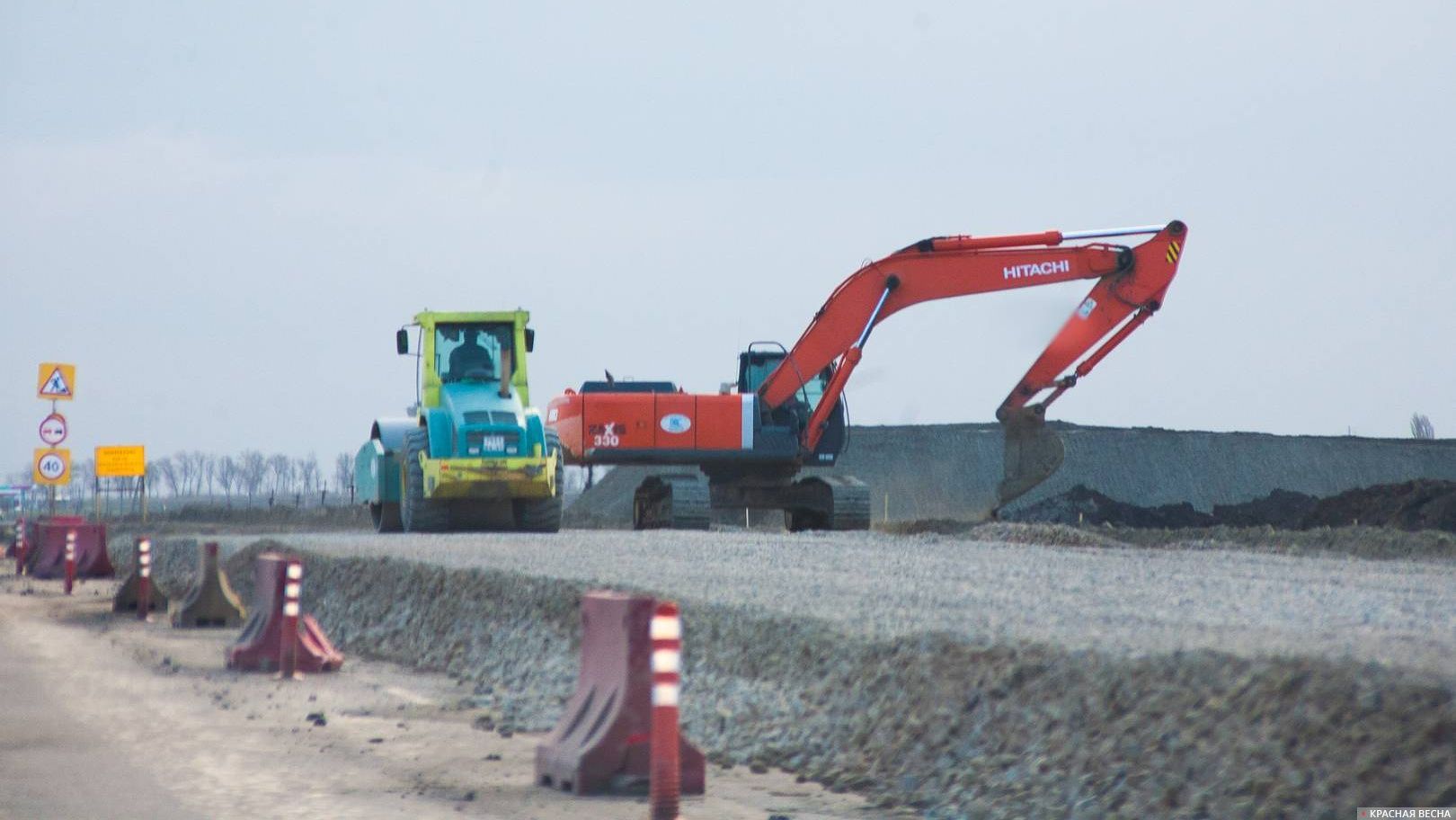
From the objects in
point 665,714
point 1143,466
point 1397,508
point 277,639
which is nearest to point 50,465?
point 277,639

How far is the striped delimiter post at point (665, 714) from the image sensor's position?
25.2ft

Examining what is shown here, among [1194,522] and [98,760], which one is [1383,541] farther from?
[98,760]

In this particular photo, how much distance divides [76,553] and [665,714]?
25309 millimetres

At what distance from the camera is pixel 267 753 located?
412 inches

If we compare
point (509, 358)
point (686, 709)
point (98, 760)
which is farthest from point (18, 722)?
point (509, 358)

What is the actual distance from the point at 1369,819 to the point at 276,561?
10455 millimetres

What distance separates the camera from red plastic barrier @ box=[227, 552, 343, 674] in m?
14.8

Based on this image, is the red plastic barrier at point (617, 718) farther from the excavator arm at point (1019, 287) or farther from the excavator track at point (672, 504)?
the excavator track at point (672, 504)

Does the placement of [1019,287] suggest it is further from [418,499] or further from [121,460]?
[121,460]

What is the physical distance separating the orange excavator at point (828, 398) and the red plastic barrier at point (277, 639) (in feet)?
53.5

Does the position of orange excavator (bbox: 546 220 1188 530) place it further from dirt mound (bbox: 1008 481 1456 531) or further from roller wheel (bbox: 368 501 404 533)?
dirt mound (bbox: 1008 481 1456 531)

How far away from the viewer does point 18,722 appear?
37.9 feet

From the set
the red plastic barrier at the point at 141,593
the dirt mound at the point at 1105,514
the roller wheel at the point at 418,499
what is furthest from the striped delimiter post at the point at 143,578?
the dirt mound at the point at 1105,514

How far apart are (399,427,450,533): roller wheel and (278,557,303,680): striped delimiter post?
13.6 m
